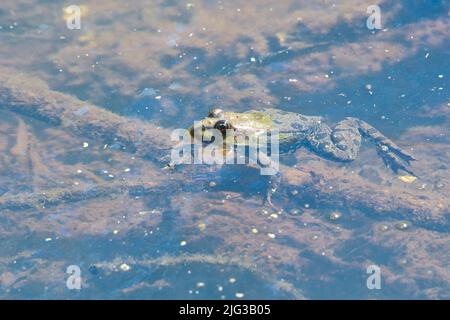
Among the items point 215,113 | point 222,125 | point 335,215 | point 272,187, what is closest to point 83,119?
point 215,113

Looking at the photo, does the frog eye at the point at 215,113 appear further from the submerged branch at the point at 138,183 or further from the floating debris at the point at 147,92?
the floating debris at the point at 147,92

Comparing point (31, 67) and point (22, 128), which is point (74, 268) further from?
point (31, 67)

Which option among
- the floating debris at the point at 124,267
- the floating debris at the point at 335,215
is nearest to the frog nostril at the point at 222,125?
the floating debris at the point at 335,215

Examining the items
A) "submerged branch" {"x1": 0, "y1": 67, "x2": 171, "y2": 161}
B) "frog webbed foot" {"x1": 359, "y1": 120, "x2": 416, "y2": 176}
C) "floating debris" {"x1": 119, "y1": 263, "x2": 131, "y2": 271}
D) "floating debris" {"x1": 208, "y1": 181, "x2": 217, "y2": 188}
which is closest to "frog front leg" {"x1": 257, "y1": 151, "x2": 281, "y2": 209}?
"floating debris" {"x1": 208, "y1": 181, "x2": 217, "y2": 188}

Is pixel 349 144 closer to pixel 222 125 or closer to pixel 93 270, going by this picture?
pixel 222 125

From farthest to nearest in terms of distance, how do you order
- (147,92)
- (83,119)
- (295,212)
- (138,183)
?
(147,92)
(83,119)
(138,183)
(295,212)
